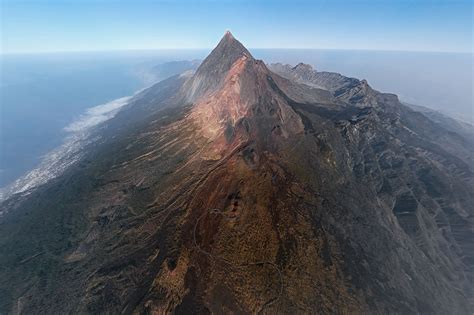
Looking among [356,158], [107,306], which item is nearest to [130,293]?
[107,306]

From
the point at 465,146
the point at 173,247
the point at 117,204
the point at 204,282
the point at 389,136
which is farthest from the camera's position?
the point at 465,146

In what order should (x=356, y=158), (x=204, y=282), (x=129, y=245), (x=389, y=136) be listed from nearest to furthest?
(x=204, y=282), (x=129, y=245), (x=356, y=158), (x=389, y=136)

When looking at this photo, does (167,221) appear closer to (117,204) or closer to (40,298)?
(117,204)

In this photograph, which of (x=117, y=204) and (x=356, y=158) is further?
(x=356, y=158)

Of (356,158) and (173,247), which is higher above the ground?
Answer: (356,158)

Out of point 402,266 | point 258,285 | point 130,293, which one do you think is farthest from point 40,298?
point 402,266

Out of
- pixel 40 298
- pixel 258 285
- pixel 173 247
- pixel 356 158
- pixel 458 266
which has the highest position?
pixel 356 158
